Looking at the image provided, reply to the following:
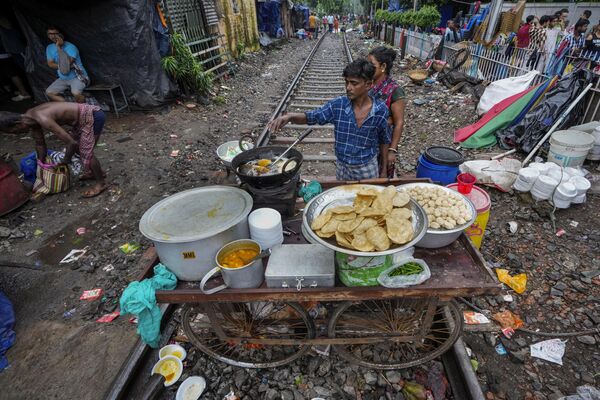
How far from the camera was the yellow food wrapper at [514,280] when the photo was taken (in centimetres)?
377

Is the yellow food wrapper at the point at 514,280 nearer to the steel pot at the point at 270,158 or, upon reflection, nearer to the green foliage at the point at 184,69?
the steel pot at the point at 270,158

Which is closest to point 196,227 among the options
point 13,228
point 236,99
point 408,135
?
point 13,228

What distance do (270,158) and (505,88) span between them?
760cm

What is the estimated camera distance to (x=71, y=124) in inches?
223

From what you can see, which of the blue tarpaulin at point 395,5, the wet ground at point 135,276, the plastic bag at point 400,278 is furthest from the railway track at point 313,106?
the blue tarpaulin at point 395,5

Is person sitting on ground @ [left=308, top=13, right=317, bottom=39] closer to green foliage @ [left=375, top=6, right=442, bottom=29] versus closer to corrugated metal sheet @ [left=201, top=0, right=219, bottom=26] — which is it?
green foliage @ [left=375, top=6, right=442, bottom=29]

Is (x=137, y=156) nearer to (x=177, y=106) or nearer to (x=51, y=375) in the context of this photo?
(x=177, y=106)

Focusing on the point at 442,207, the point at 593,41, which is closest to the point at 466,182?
the point at 442,207

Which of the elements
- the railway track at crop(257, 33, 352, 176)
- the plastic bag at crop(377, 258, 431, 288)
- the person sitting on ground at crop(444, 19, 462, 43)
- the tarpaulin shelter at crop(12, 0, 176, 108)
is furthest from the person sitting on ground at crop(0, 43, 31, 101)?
the person sitting on ground at crop(444, 19, 462, 43)

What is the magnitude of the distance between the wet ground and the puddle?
0.06 ft

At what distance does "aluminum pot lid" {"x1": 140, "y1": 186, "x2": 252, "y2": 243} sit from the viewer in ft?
6.92

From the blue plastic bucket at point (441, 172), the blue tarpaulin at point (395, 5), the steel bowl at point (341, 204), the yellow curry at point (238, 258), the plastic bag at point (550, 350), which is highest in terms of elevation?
the blue tarpaulin at point (395, 5)

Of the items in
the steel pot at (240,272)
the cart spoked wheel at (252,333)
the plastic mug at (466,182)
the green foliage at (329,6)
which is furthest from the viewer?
the green foliage at (329,6)

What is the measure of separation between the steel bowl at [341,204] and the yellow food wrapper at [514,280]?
2.66 m
